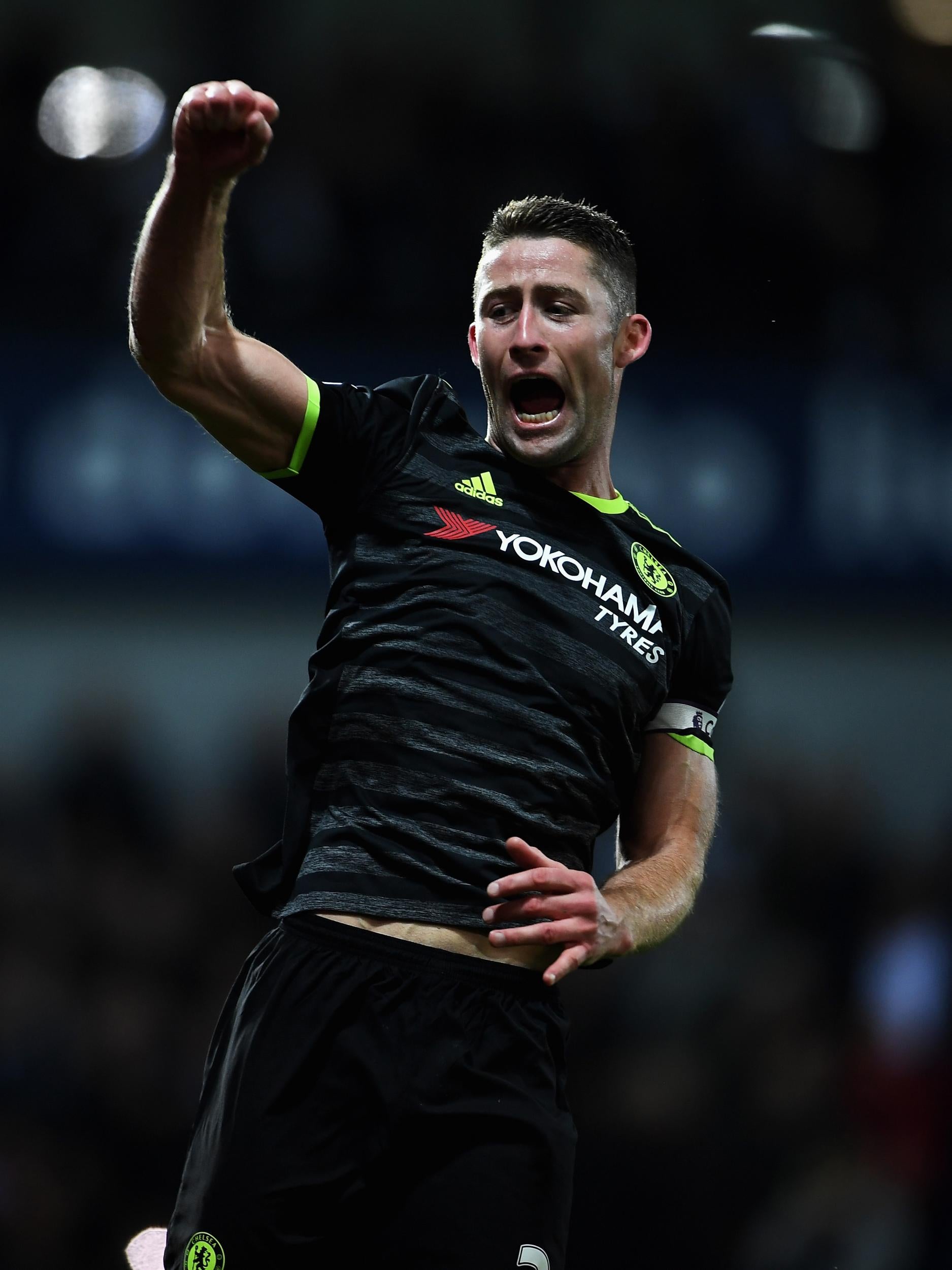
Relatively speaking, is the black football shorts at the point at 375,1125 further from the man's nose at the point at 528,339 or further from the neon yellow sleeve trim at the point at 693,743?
the man's nose at the point at 528,339

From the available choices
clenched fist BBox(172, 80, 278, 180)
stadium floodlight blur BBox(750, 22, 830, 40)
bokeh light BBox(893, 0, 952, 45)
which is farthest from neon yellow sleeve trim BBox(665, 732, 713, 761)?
bokeh light BBox(893, 0, 952, 45)

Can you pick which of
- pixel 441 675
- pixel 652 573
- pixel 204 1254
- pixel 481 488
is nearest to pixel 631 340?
pixel 652 573

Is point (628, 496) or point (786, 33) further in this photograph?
point (786, 33)

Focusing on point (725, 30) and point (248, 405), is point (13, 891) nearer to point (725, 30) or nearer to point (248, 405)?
point (248, 405)

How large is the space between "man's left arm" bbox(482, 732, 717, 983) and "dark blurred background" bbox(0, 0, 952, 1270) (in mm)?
3197

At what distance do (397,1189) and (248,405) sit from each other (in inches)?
55.6

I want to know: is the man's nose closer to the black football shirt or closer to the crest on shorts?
the black football shirt

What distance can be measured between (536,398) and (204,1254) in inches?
73.2

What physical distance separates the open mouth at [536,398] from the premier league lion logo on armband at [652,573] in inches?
13.5

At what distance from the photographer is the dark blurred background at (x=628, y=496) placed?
6594 mm

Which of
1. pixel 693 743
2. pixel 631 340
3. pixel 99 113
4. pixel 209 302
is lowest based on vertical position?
pixel 693 743

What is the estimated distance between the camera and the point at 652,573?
140 inches

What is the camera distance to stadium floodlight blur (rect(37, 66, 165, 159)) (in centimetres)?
852

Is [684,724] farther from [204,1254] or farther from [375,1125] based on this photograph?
[204,1254]
